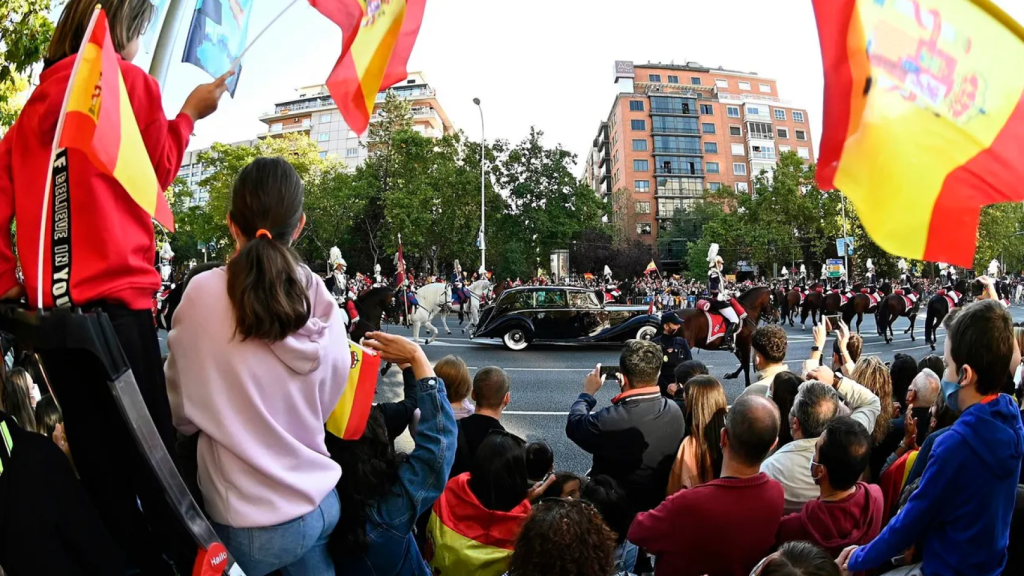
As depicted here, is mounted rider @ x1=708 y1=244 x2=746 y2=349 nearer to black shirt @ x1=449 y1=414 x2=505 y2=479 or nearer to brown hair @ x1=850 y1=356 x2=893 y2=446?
brown hair @ x1=850 y1=356 x2=893 y2=446

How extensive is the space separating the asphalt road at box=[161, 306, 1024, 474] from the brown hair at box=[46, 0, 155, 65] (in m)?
5.03

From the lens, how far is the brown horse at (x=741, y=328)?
1158 centimetres

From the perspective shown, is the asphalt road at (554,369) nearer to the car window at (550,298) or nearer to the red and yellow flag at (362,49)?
the car window at (550,298)

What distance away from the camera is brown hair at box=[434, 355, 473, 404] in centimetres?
362

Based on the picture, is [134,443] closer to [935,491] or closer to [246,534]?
[246,534]

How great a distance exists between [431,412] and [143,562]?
87 cm

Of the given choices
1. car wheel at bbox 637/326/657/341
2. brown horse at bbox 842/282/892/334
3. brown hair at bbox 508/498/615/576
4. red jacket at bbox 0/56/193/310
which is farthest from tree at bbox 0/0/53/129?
brown horse at bbox 842/282/892/334

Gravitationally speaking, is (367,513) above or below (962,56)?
below

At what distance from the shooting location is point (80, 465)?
170 cm

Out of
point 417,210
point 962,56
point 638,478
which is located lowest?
point 638,478

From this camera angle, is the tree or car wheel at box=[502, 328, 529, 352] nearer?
the tree

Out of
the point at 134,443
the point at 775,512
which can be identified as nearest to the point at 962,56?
the point at 775,512

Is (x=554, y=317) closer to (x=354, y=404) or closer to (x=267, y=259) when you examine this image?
(x=354, y=404)

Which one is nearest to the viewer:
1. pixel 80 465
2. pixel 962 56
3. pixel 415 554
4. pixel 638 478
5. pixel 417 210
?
pixel 962 56
